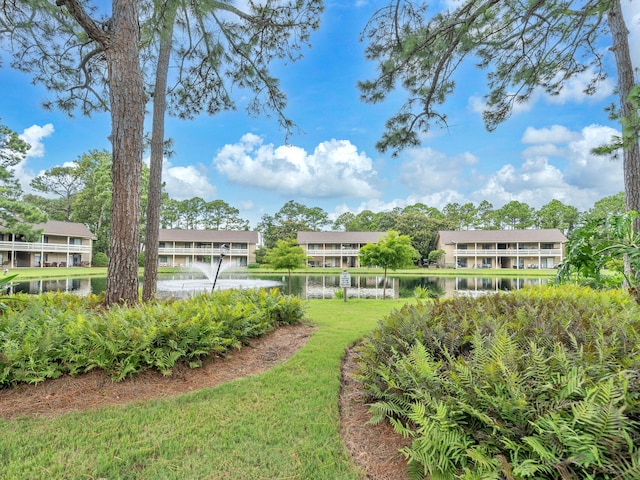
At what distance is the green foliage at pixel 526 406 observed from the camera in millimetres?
1350

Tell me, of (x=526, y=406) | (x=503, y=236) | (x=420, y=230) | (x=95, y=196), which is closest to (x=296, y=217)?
(x=420, y=230)

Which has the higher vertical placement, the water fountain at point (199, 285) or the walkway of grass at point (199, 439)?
the walkway of grass at point (199, 439)

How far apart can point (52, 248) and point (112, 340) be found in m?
36.9

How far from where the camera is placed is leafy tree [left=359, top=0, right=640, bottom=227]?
493cm

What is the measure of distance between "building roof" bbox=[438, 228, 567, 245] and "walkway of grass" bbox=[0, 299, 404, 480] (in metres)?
39.1

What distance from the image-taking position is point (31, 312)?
394 cm

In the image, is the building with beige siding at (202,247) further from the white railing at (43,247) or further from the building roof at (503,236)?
the building roof at (503,236)

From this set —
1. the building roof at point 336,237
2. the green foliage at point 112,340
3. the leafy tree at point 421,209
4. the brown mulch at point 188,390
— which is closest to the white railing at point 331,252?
the building roof at point 336,237

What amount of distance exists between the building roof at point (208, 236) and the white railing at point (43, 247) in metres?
7.72

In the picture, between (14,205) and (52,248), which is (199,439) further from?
(52,248)

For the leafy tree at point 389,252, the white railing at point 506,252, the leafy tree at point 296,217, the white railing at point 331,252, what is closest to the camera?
the leafy tree at point 389,252

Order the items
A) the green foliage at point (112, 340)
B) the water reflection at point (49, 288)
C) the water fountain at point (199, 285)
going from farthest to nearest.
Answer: the water reflection at point (49, 288)
the water fountain at point (199, 285)
the green foliage at point (112, 340)

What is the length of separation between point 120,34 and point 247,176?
3010 cm

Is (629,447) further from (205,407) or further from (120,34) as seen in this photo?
(120,34)
